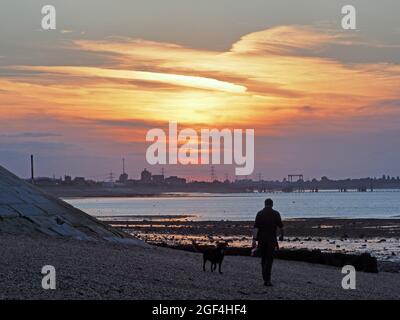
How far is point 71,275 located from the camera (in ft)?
54.0

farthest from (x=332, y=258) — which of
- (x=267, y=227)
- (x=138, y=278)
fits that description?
(x=138, y=278)

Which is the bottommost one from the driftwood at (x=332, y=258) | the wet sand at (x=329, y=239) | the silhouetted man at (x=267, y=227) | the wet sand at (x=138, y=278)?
the wet sand at (x=329, y=239)

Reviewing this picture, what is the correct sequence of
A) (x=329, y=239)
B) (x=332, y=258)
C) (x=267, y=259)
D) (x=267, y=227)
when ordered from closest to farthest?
(x=267, y=227) < (x=267, y=259) < (x=332, y=258) < (x=329, y=239)

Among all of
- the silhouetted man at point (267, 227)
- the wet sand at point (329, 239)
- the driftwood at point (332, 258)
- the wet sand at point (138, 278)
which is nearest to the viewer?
the wet sand at point (138, 278)

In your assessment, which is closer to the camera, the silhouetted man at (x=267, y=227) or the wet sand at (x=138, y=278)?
the wet sand at (x=138, y=278)

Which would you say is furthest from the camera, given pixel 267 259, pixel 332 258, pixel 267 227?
pixel 332 258

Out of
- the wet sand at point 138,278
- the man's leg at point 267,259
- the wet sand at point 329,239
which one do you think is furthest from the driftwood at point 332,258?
the man's leg at point 267,259

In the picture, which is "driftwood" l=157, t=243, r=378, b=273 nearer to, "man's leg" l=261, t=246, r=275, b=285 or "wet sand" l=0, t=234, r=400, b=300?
"wet sand" l=0, t=234, r=400, b=300

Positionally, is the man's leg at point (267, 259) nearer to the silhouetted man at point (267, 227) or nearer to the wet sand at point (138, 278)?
the silhouetted man at point (267, 227)

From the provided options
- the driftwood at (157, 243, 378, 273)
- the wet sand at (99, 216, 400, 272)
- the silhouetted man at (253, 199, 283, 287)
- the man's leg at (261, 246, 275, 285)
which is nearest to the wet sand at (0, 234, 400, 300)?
the man's leg at (261, 246, 275, 285)

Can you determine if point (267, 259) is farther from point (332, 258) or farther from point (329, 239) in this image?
point (329, 239)

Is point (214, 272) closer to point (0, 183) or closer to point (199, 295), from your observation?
point (199, 295)
